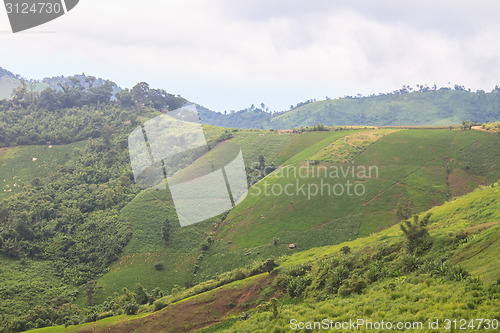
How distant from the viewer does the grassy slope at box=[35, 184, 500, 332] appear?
44.3ft

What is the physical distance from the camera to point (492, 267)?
14.9 metres

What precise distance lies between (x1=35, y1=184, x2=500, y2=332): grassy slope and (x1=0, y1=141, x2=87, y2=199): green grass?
199 feet

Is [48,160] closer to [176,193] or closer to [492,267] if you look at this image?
[176,193]

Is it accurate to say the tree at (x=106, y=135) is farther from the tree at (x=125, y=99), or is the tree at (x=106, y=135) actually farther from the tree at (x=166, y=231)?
the tree at (x=166, y=231)

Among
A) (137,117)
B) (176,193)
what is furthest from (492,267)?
(137,117)

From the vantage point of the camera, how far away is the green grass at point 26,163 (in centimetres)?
7431

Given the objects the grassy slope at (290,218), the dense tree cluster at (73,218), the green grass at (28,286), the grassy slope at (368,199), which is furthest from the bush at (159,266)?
the green grass at (28,286)

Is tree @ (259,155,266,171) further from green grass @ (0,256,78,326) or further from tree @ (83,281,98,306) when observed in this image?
green grass @ (0,256,78,326)

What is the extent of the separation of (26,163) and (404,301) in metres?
94.4

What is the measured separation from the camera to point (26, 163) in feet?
271

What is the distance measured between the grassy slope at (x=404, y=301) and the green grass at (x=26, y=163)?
60592 mm

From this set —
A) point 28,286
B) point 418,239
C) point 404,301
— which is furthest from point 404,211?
point 28,286

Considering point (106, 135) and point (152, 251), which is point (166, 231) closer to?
point (152, 251)

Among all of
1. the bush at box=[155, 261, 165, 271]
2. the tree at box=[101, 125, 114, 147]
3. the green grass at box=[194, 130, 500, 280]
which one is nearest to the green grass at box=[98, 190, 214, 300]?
the bush at box=[155, 261, 165, 271]
